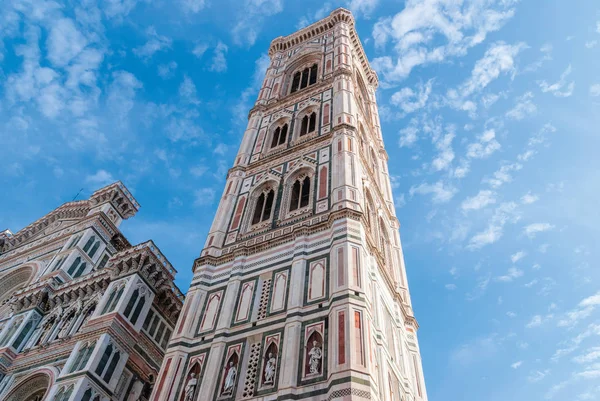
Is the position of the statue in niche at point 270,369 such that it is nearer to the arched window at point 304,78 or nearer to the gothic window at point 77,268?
the gothic window at point 77,268

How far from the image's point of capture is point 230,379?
1245 cm

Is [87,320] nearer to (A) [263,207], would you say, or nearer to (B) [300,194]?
(A) [263,207]

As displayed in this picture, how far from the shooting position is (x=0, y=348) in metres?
18.1

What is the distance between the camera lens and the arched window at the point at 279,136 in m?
23.2

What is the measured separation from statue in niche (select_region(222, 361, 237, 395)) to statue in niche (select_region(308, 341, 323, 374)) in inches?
72.1

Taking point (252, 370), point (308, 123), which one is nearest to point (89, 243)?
point (308, 123)

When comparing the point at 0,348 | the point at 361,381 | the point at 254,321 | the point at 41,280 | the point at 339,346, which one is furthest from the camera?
the point at 41,280

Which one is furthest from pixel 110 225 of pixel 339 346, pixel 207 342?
pixel 339 346

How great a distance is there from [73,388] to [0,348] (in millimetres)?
5211

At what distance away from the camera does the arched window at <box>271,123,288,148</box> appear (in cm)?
2322

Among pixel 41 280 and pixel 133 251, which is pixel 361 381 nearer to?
pixel 133 251

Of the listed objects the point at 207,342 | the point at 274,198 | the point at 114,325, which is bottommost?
the point at 207,342

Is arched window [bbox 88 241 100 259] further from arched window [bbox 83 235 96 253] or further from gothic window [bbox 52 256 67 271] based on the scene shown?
gothic window [bbox 52 256 67 271]

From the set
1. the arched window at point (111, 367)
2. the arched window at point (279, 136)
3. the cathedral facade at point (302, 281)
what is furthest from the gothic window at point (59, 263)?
the arched window at point (279, 136)
